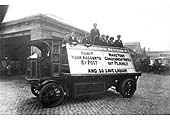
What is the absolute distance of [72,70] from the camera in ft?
11.8

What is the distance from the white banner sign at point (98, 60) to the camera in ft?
12.1

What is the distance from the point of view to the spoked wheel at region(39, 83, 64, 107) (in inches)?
129

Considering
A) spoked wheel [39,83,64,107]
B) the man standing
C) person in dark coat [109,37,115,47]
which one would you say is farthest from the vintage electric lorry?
the man standing

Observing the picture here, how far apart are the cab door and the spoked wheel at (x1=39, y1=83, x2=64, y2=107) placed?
10.9 inches

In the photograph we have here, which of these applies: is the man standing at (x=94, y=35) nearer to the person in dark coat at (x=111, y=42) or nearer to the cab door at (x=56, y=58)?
the person in dark coat at (x=111, y=42)

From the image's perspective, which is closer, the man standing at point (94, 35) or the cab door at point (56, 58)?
the cab door at point (56, 58)

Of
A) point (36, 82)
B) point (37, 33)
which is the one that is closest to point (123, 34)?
point (36, 82)

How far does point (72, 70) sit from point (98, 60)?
2.70ft

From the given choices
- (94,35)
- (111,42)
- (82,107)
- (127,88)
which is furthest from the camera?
(127,88)

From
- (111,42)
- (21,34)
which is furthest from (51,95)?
(21,34)

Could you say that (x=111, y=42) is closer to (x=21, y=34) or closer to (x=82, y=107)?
(x=82, y=107)

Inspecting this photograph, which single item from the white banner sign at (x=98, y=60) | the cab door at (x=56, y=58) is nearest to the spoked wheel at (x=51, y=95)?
the cab door at (x=56, y=58)

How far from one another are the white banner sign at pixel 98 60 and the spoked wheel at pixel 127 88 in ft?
1.06

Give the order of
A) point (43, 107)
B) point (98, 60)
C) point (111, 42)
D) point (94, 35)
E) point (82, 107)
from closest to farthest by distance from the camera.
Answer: point (43, 107) → point (82, 107) → point (98, 60) → point (94, 35) → point (111, 42)
